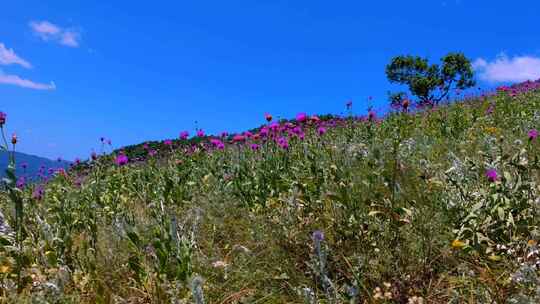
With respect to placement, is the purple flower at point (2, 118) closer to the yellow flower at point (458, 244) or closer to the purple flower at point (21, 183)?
the yellow flower at point (458, 244)

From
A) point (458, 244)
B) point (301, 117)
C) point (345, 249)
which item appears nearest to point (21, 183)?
point (301, 117)

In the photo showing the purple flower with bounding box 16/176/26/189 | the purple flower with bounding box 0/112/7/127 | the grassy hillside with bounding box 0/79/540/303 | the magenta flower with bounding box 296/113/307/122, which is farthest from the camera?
the purple flower with bounding box 16/176/26/189

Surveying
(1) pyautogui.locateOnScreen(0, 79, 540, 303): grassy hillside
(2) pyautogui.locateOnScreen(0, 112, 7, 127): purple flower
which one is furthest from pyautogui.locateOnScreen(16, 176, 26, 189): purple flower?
(2) pyautogui.locateOnScreen(0, 112, 7, 127): purple flower

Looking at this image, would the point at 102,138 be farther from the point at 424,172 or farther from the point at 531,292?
the point at 531,292

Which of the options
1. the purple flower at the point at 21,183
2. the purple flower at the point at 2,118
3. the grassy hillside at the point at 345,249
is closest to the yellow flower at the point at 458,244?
the grassy hillside at the point at 345,249

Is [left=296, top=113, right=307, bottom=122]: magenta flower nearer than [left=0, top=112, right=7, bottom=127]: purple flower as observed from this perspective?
No

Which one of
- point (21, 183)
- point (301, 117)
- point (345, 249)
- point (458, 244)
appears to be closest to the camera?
point (458, 244)

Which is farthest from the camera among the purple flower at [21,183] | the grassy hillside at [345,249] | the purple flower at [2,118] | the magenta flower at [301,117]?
the purple flower at [21,183]

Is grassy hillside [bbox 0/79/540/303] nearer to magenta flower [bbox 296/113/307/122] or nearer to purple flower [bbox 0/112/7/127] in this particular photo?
purple flower [bbox 0/112/7/127]

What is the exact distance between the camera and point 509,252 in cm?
235

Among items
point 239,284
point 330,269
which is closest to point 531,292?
point 330,269

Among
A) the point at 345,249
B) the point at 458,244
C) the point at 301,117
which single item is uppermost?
the point at 301,117

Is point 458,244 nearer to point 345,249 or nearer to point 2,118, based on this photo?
point 345,249

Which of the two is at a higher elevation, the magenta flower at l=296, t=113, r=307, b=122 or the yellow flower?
the magenta flower at l=296, t=113, r=307, b=122
